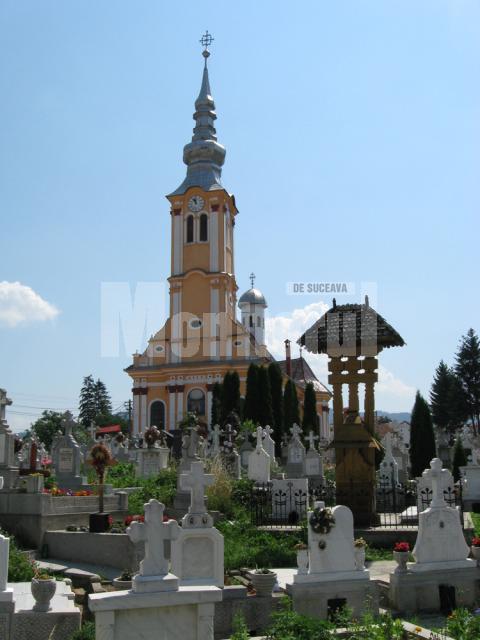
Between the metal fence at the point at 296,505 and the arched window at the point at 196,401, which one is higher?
the arched window at the point at 196,401

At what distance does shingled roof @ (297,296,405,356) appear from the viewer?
46.4 ft

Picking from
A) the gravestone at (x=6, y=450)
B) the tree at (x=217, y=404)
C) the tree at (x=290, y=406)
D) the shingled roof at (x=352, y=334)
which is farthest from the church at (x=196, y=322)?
the shingled roof at (x=352, y=334)

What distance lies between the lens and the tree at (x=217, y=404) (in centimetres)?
4278

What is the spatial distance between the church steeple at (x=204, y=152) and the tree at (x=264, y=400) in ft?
64.3

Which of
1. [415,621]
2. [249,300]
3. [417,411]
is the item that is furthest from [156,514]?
[249,300]

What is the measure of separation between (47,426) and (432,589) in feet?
219

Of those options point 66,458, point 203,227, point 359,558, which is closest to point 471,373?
point 203,227

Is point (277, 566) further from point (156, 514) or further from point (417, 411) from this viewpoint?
Answer: point (417, 411)

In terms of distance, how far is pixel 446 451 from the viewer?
2769 cm

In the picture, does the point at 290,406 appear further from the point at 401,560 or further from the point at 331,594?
the point at 331,594

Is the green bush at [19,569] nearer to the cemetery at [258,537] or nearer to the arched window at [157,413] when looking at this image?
the cemetery at [258,537]

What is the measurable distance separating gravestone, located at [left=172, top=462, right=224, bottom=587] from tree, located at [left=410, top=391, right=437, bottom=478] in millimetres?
22738

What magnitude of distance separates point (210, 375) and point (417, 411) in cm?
2217

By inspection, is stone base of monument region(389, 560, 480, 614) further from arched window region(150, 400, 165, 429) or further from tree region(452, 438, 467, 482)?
arched window region(150, 400, 165, 429)
